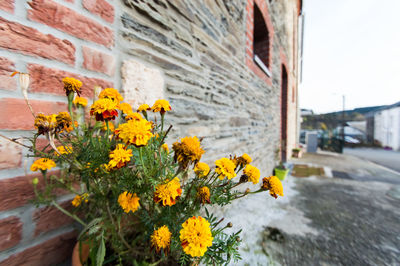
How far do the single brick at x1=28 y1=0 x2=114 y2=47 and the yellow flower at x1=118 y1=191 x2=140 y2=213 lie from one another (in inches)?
31.9

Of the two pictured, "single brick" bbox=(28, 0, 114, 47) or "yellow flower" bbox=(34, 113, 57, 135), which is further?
"single brick" bbox=(28, 0, 114, 47)

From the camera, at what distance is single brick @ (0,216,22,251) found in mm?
656

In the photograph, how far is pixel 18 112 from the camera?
26.9 inches

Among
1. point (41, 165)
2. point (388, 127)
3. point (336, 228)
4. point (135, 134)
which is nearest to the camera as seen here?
point (135, 134)

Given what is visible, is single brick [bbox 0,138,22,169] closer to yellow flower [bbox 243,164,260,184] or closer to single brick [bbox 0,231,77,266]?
single brick [bbox 0,231,77,266]

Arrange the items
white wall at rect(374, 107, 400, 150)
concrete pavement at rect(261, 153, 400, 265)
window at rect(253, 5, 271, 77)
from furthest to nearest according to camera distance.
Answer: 1. white wall at rect(374, 107, 400, 150)
2. window at rect(253, 5, 271, 77)
3. concrete pavement at rect(261, 153, 400, 265)

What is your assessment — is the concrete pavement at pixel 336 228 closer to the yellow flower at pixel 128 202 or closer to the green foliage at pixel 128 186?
the green foliage at pixel 128 186

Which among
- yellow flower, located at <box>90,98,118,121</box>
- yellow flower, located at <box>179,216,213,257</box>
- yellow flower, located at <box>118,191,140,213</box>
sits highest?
yellow flower, located at <box>90,98,118,121</box>

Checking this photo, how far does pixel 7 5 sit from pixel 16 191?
749 mm

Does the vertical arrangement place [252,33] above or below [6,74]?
above

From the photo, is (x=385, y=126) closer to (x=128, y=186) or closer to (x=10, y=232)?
(x=128, y=186)

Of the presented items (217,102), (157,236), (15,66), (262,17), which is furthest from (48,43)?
(262,17)

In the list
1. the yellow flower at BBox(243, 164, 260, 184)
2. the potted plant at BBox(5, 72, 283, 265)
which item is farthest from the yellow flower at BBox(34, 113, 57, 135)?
the yellow flower at BBox(243, 164, 260, 184)

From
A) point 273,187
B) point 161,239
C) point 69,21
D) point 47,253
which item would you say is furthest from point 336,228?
point 69,21
